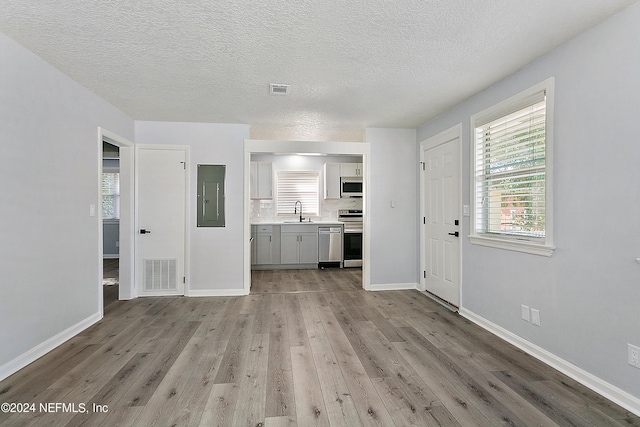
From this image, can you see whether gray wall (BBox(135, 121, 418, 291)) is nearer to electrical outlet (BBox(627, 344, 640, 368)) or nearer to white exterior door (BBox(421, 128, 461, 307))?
white exterior door (BBox(421, 128, 461, 307))

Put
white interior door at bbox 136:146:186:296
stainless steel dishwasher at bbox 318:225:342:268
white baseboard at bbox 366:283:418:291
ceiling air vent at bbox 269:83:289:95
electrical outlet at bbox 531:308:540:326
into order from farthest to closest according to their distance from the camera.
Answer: stainless steel dishwasher at bbox 318:225:342:268
white baseboard at bbox 366:283:418:291
white interior door at bbox 136:146:186:296
ceiling air vent at bbox 269:83:289:95
electrical outlet at bbox 531:308:540:326

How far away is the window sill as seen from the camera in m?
2.30

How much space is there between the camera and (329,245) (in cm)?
606

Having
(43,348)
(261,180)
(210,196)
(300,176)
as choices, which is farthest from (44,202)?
(300,176)

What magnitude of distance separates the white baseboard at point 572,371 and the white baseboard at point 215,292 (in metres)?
3.02

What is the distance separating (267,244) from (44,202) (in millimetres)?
3777

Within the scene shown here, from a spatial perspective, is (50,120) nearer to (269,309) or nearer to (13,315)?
(13,315)

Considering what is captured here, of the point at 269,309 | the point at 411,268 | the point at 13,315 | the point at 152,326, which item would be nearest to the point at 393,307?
the point at 411,268

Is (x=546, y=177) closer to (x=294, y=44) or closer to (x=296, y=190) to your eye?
(x=294, y=44)

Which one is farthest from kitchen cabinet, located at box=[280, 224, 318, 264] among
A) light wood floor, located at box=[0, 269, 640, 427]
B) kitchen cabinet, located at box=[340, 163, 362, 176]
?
light wood floor, located at box=[0, 269, 640, 427]

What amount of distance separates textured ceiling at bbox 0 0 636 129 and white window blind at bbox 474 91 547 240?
407mm

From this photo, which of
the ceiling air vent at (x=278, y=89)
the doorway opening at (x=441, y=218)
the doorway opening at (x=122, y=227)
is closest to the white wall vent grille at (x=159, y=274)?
the doorway opening at (x=122, y=227)

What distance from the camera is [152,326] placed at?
3.02m

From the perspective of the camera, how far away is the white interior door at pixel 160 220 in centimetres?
400
